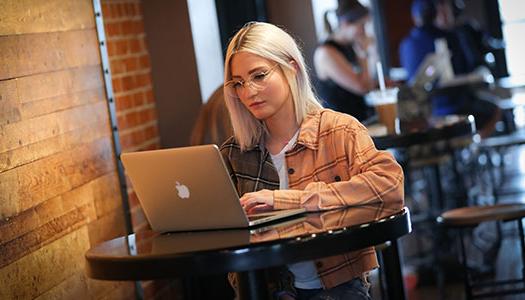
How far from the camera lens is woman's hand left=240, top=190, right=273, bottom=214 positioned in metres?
2.83

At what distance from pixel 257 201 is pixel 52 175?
1.12 metres

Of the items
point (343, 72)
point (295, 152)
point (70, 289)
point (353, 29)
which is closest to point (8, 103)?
point (70, 289)

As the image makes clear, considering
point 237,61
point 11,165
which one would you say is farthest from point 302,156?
point 11,165

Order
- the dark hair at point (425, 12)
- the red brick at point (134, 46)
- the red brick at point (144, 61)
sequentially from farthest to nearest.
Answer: the dark hair at point (425, 12) → the red brick at point (144, 61) → the red brick at point (134, 46)

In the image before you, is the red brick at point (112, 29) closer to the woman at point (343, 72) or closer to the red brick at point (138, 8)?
the red brick at point (138, 8)

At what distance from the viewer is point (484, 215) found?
4664mm

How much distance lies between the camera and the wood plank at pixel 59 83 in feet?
11.7

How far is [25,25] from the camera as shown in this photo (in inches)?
142

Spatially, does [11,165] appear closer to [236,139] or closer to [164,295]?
[236,139]

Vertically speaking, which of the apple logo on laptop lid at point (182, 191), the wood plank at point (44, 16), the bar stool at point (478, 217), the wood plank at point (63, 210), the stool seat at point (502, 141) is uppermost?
the wood plank at point (44, 16)

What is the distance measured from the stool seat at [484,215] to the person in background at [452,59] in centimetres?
276

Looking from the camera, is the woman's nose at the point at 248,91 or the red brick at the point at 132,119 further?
the red brick at the point at 132,119

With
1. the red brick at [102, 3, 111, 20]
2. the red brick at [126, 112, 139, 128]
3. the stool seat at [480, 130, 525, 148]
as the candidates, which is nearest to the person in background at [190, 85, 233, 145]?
the red brick at [126, 112, 139, 128]

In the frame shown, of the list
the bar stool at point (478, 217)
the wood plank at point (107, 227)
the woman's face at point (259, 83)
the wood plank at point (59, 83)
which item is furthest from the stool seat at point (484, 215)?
the woman's face at point (259, 83)
